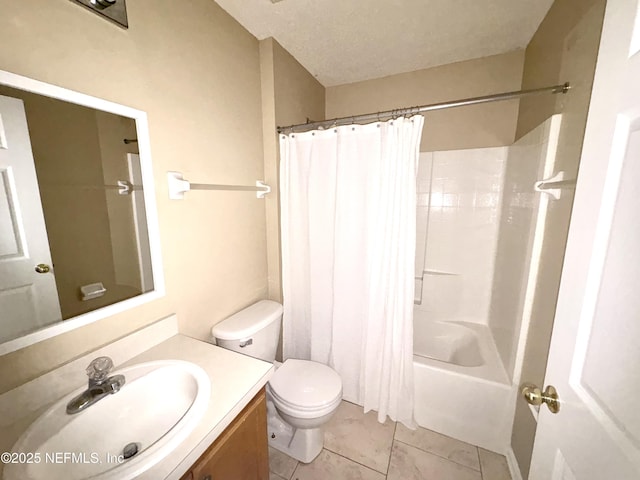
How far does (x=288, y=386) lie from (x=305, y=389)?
10 centimetres

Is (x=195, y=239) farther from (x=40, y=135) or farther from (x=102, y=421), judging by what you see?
(x=102, y=421)

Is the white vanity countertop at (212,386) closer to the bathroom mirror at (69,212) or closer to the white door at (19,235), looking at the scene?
the bathroom mirror at (69,212)

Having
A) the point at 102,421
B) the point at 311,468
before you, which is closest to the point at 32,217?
the point at 102,421

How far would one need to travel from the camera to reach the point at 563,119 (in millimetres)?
1050

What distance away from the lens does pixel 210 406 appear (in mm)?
729

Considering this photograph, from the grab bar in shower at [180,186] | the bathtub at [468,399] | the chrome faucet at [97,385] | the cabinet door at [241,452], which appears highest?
the grab bar in shower at [180,186]

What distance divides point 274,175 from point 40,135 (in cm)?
105

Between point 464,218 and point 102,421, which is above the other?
point 464,218

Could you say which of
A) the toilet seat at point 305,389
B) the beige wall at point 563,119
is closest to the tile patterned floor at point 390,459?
the beige wall at point 563,119

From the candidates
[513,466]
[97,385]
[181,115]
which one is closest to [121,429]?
[97,385]

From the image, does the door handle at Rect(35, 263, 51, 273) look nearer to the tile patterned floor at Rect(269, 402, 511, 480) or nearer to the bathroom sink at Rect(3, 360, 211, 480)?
the bathroom sink at Rect(3, 360, 211, 480)

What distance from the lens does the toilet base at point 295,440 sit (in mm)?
1343

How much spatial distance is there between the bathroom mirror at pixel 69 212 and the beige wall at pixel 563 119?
1.70 m

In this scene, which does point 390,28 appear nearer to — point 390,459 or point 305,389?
point 305,389
